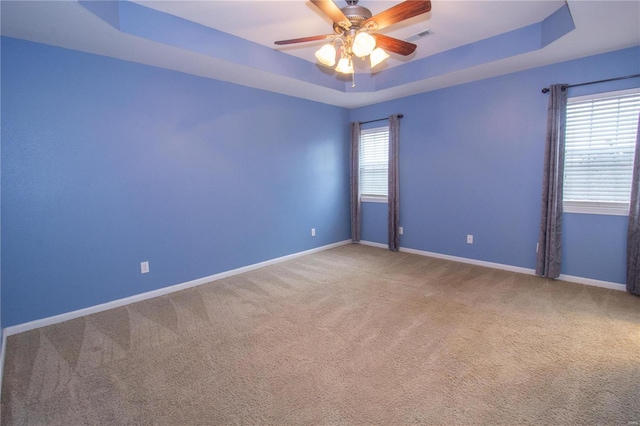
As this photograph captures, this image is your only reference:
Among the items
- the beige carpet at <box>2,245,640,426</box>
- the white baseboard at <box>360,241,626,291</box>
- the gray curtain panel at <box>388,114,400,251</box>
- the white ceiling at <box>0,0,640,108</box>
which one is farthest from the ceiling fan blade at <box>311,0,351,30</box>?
the white baseboard at <box>360,241,626,291</box>

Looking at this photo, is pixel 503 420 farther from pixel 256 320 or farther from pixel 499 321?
pixel 256 320

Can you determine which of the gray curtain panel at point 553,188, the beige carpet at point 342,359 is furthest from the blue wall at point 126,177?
the gray curtain panel at point 553,188

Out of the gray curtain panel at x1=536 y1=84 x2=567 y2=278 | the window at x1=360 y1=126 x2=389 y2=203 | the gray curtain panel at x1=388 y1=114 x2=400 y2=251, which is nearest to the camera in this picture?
the gray curtain panel at x1=536 y1=84 x2=567 y2=278

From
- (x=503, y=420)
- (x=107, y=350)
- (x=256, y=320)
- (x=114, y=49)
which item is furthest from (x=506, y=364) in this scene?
(x=114, y=49)

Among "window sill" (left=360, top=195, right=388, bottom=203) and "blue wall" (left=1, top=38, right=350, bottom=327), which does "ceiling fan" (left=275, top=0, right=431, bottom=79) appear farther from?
"window sill" (left=360, top=195, right=388, bottom=203)

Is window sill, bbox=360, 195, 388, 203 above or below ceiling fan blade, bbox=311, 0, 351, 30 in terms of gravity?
below

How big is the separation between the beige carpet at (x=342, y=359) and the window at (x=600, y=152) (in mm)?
995

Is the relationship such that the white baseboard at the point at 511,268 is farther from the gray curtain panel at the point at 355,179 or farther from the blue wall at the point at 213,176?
the gray curtain panel at the point at 355,179

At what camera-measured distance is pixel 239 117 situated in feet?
13.2

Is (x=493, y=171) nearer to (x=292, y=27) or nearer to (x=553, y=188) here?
(x=553, y=188)

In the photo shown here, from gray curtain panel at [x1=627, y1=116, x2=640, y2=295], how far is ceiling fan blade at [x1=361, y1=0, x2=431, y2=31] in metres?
2.79

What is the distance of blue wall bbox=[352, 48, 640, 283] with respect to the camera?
3.33 meters

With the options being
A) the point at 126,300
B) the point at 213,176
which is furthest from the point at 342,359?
the point at 213,176

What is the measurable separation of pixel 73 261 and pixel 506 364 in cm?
378
